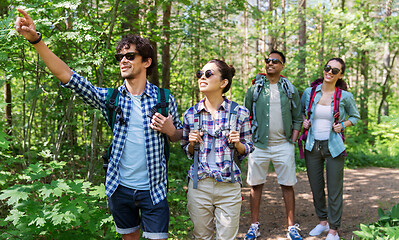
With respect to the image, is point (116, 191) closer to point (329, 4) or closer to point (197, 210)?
point (197, 210)

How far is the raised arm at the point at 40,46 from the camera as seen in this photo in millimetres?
2020

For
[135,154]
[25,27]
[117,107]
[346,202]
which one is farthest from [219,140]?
[346,202]

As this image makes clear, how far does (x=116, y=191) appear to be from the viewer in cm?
248

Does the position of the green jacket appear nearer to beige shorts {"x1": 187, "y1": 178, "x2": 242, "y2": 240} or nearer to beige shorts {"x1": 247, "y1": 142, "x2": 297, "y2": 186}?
beige shorts {"x1": 247, "y1": 142, "x2": 297, "y2": 186}

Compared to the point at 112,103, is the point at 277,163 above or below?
below

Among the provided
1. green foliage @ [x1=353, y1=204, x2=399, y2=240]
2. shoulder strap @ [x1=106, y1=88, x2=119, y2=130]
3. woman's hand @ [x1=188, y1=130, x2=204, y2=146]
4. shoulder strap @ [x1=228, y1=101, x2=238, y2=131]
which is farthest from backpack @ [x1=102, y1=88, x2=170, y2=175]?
green foliage @ [x1=353, y1=204, x2=399, y2=240]

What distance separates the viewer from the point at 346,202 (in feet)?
20.1

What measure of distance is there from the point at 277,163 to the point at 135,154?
2.47 metres

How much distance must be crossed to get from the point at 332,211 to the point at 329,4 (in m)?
8.64

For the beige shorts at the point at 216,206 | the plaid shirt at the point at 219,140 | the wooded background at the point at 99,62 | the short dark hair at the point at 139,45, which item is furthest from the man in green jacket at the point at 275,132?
the short dark hair at the point at 139,45

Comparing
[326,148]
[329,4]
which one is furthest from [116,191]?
[329,4]

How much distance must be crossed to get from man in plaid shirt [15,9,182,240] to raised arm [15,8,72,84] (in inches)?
7.7

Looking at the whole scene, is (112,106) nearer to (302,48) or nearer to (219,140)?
(219,140)

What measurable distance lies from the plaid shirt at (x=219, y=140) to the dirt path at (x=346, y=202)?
2.21 m
